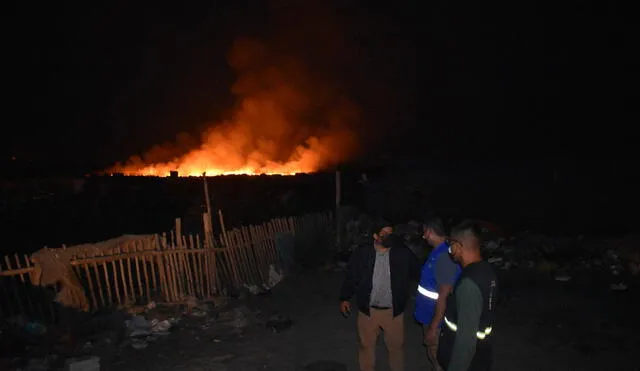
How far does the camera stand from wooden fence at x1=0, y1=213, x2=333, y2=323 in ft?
25.4

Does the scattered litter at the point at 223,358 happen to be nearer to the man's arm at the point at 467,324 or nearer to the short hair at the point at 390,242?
the short hair at the point at 390,242

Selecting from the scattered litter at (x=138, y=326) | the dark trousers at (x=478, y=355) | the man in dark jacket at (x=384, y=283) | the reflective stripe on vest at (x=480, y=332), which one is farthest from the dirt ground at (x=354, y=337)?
the reflective stripe on vest at (x=480, y=332)

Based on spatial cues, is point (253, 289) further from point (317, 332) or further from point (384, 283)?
point (384, 283)

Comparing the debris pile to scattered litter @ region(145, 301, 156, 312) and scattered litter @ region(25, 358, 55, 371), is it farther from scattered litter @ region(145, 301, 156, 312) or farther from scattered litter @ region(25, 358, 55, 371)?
scattered litter @ region(25, 358, 55, 371)

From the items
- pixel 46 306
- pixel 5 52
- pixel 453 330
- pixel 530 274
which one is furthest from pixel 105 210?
pixel 5 52

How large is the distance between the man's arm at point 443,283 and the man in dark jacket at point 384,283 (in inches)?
24.0

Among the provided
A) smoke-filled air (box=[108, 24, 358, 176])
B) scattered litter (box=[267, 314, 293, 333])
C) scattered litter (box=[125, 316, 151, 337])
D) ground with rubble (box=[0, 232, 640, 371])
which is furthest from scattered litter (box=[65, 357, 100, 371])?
smoke-filled air (box=[108, 24, 358, 176])

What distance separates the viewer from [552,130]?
2898 cm

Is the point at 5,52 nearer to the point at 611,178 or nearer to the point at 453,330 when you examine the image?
the point at 611,178

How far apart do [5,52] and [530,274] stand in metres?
34.7

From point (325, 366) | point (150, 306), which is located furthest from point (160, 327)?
point (325, 366)

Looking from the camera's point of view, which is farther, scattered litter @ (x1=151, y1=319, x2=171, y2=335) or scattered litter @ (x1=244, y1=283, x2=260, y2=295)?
scattered litter @ (x1=244, y1=283, x2=260, y2=295)

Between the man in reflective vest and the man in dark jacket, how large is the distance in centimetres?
137

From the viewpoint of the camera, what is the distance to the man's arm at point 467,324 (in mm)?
3123
